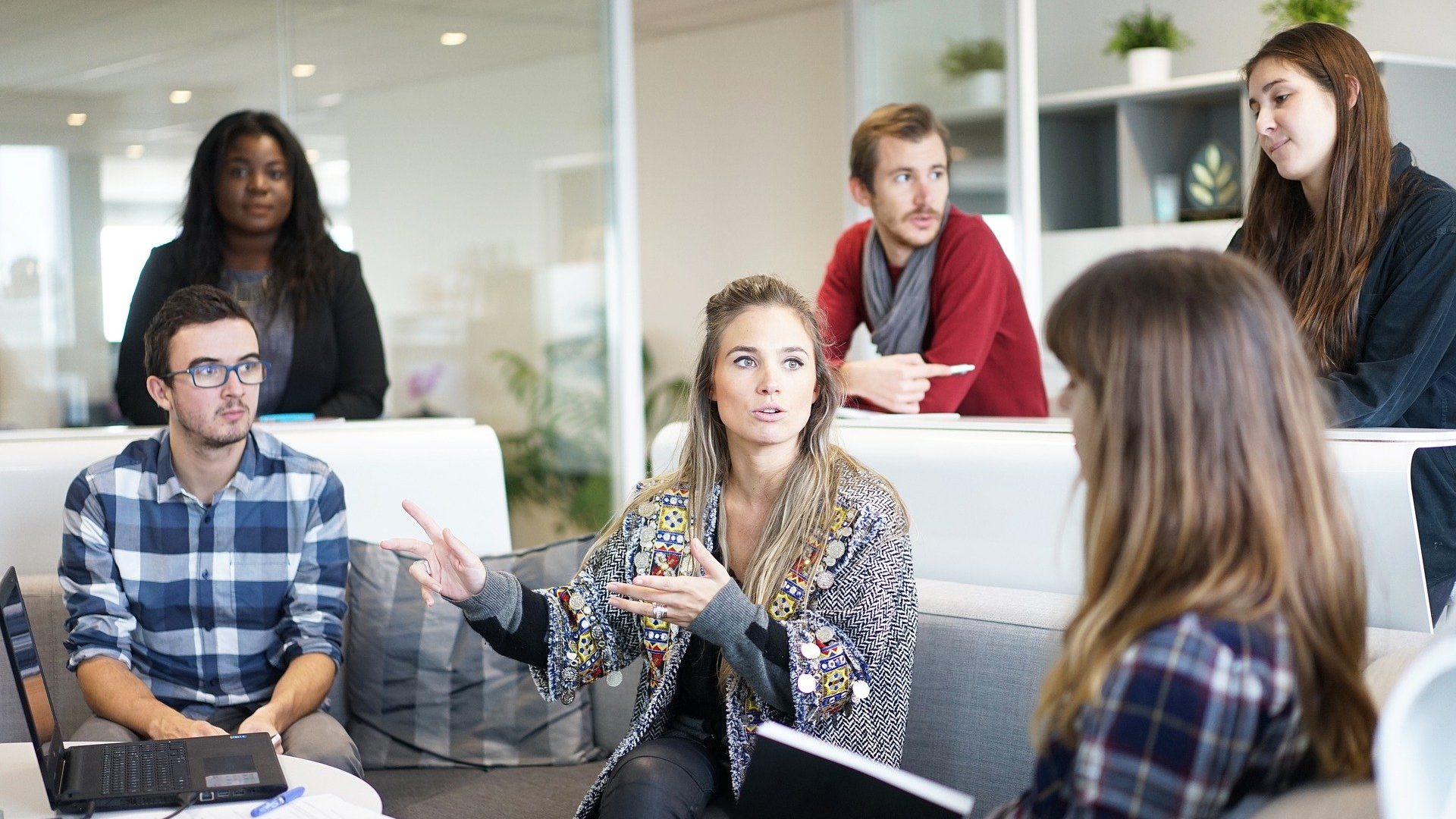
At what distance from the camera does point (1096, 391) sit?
1.08 m

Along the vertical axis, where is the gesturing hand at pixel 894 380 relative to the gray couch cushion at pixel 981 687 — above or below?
A: above

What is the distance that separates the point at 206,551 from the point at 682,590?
106 cm

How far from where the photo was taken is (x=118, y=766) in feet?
5.37

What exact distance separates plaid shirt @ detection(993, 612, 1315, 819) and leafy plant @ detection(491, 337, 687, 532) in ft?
11.4

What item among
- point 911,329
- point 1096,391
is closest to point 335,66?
point 911,329

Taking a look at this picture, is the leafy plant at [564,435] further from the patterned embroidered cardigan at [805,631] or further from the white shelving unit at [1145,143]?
the patterned embroidered cardigan at [805,631]

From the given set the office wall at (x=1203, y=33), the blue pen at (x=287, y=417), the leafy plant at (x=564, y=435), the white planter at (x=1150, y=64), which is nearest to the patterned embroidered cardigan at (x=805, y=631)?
the blue pen at (x=287, y=417)

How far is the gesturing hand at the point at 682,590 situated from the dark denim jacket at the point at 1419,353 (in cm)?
82

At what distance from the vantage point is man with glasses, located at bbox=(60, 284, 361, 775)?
227 centimetres

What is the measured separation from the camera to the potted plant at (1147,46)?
4691 mm

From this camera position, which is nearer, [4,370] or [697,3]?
[4,370]

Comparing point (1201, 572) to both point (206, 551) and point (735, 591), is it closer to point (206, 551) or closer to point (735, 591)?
point (735, 591)

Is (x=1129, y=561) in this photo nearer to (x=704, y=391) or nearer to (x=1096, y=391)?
(x=1096, y=391)

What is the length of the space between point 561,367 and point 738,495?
2.52m
